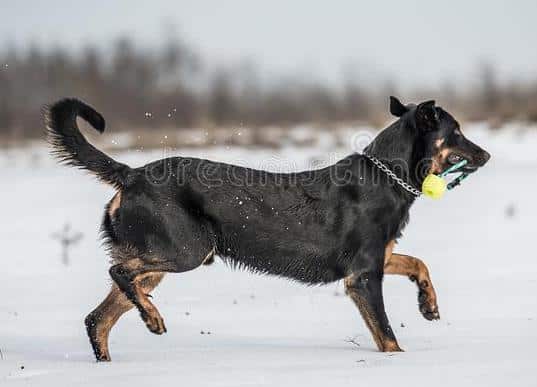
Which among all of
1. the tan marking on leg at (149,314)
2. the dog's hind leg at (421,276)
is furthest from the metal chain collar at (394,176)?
the tan marking on leg at (149,314)

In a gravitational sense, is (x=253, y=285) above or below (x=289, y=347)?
below

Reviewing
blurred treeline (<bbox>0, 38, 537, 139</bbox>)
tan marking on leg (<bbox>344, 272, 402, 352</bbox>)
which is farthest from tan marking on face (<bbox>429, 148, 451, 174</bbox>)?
blurred treeline (<bbox>0, 38, 537, 139</bbox>)

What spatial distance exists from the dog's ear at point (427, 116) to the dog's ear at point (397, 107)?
0.33 metres

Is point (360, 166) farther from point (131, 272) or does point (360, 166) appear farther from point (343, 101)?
point (343, 101)

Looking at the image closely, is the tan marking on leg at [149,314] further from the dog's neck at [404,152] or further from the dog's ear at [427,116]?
the dog's ear at [427,116]

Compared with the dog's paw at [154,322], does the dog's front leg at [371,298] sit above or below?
above

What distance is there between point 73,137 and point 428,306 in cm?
283

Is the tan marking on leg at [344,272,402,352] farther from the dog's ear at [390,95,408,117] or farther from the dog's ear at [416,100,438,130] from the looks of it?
the dog's ear at [390,95,408,117]

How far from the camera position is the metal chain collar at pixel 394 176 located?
6.05m

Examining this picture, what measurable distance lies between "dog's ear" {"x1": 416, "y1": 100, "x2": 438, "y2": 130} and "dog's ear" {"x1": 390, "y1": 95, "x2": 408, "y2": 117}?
1.10ft

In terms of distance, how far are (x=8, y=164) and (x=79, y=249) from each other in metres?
10.5

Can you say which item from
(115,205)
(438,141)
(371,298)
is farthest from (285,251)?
(438,141)

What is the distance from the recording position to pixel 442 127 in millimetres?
6145

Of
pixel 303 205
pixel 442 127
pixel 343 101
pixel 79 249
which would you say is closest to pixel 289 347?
pixel 303 205
